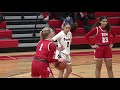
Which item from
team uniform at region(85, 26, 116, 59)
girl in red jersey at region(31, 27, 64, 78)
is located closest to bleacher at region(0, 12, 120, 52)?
team uniform at region(85, 26, 116, 59)

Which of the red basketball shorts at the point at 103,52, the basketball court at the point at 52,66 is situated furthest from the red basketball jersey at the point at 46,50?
the basketball court at the point at 52,66

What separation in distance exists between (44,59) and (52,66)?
3970 mm

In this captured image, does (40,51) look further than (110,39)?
No

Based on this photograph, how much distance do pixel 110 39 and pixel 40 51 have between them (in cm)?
185

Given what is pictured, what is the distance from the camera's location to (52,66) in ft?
30.4

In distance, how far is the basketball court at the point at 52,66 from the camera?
7898mm

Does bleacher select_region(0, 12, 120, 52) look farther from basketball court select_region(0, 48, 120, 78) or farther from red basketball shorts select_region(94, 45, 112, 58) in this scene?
red basketball shorts select_region(94, 45, 112, 58)

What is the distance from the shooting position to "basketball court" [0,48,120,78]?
7898 mm

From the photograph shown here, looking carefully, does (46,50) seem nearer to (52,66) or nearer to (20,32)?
(52,66)

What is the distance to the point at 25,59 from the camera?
33.8 ft

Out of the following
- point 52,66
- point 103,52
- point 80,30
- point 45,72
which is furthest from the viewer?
point 80,30

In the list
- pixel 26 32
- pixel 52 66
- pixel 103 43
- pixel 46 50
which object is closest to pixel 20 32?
pixel 26 32
